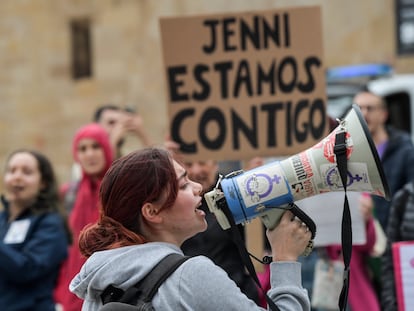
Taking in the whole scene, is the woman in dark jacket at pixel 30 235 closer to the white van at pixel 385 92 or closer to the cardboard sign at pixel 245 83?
the cardboard sign at pixel 245 83

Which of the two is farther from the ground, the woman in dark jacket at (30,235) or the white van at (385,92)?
the white van at (385,92)

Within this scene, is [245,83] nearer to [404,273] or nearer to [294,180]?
[404,273]

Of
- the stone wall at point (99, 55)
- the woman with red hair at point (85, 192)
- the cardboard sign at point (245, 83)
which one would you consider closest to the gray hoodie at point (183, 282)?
the woman with red hair at point (85, 192)

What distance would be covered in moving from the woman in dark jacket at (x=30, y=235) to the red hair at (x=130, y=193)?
74.1 inches

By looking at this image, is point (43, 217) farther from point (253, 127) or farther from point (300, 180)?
point (300, 180)

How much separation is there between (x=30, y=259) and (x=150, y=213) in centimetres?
205

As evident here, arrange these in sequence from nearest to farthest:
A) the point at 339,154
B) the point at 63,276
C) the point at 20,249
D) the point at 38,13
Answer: the point at 339,154, the point at 20,249, the point at 63,276, the point at 38,13

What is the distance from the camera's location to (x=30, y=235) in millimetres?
4449

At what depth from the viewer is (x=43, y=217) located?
4.54 meters

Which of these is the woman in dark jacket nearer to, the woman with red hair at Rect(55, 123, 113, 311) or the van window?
the woman with red hair at Rect(55, 123, 113, 311)

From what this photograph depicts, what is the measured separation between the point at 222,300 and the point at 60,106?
42.2 ft

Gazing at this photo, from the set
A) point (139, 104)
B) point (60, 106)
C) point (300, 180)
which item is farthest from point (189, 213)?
point (60, 106)

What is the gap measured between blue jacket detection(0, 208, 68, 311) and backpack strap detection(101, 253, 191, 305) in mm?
2019

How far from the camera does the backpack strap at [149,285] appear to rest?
87.2 inches
